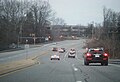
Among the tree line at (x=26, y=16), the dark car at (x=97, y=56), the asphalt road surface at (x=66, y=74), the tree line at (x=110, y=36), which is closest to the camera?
the asphalt road surface at (x=66, y=74)

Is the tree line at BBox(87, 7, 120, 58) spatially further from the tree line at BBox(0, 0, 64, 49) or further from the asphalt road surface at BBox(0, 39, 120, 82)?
the asphalt road surface at BBox(0, 39, 120, 82)

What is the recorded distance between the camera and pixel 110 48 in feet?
262

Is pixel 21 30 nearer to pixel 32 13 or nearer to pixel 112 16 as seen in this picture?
pixel 32 13

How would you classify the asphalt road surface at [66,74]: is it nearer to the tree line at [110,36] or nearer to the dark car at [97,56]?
the dark car at [97,56]

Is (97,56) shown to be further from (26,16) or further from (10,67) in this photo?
(26,16)

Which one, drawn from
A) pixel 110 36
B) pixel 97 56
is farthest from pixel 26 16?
pixel 97 56

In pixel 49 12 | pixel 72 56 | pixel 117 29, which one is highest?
pixel 49 12

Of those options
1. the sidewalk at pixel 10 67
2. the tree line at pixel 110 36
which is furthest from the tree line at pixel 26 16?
the sidewalk at pixel 10 67

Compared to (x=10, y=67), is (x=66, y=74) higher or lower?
higher

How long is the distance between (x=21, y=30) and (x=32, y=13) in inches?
460

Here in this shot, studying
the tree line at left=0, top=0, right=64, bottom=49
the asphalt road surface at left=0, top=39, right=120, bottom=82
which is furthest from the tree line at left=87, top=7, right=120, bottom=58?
the asphalt road surface at left=0, top=39, right=120, bottom=82

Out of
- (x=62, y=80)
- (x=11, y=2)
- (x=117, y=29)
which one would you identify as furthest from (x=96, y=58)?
(x=11, y=2)

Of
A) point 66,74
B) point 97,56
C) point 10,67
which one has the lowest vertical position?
point 10,67

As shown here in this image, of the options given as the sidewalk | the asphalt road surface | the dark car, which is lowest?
the sidewalk
